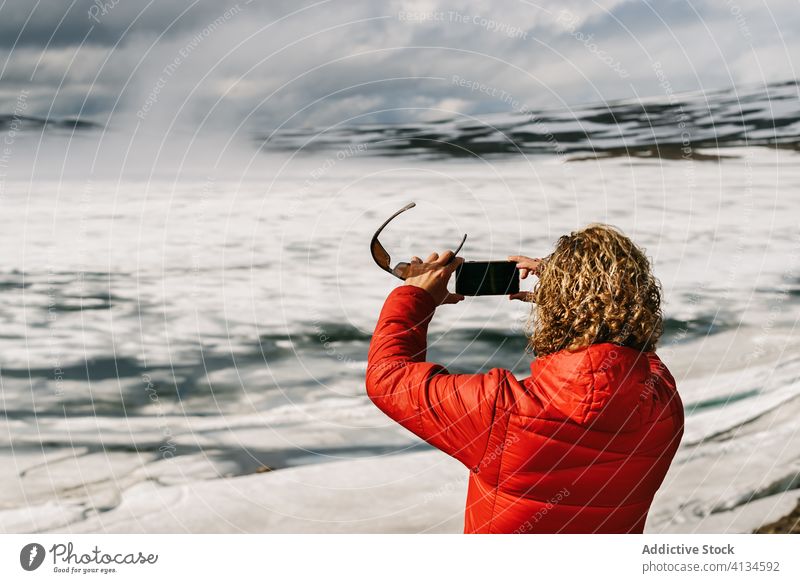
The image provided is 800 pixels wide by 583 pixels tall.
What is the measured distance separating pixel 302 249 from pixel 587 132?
1375 millimetres

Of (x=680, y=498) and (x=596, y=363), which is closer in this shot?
(x=596, y=363)

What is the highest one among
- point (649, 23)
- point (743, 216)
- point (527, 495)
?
point (649, 23)

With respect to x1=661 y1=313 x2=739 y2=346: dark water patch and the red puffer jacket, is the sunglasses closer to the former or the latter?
the red puffer jacket

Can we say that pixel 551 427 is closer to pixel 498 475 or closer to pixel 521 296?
pixel 498 475

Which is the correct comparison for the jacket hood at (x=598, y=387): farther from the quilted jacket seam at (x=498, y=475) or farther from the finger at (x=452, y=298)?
the finger at (x=452, y=298)

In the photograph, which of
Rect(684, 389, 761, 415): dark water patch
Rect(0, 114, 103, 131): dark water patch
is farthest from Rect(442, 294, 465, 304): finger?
Rect(0, 114, 103, 131): dark water patch

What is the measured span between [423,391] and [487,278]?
18.8 inches

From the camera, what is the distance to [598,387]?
1160mm

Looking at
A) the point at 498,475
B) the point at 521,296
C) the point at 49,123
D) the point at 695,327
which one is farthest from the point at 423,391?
the point at 49,123

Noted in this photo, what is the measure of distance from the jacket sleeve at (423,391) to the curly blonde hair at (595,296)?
0.14 metres

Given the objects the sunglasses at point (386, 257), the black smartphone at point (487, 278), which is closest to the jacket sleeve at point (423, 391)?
the sunglasses at point (386, 257)

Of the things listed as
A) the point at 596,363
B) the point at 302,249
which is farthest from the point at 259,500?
the point at 596,363

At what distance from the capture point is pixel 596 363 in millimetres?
1182

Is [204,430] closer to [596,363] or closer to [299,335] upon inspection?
[299,335]
